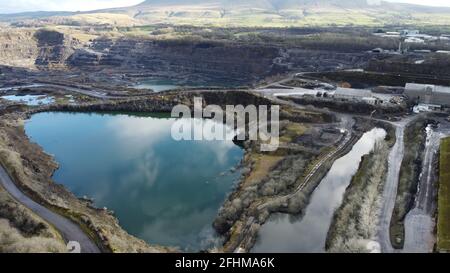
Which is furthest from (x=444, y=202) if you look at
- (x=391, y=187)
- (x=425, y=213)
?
(x=391, y=187)

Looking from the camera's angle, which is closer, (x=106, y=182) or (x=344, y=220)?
(x=344, y=220)

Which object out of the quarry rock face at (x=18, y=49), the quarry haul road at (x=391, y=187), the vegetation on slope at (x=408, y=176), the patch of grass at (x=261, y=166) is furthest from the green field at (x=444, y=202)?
the quarry rock face at (x=18, y=49)

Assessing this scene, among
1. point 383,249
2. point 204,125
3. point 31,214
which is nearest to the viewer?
point 383,249

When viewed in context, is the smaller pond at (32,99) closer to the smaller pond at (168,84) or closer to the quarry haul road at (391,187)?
the smaller pond at (168,84)

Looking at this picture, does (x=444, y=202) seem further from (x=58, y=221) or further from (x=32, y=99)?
(x=32, y=99)

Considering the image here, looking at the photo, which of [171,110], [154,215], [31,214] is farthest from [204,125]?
[31,214]
